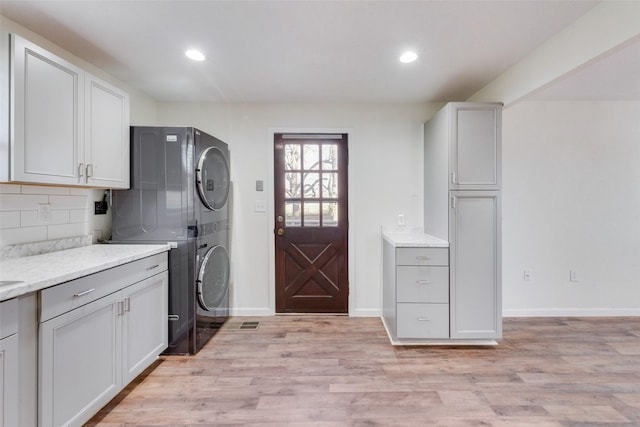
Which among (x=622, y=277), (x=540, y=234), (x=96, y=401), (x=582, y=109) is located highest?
(x=582, y=109)

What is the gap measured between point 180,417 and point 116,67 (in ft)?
8.58

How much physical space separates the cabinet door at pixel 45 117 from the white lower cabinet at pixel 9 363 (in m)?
0.76

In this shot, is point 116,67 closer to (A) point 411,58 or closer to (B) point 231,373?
(A) point 411,58

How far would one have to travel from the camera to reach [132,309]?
1847 mm

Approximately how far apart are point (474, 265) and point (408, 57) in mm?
1776

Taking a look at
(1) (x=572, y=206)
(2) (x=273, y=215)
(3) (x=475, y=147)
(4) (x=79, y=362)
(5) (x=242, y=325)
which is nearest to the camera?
(4) (x=79, y=362)

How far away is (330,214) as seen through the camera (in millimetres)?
3221

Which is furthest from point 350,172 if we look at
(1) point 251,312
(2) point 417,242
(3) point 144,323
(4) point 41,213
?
(4) point 41,213

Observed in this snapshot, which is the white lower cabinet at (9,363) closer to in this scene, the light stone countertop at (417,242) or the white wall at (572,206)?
the light stone countertop at (417,242)

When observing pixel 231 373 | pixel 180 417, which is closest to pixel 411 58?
pixel 231 373

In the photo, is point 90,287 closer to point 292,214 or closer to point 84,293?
point 84,293

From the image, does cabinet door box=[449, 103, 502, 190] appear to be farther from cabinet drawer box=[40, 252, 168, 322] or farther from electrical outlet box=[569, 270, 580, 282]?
cabinet drawer box=[40, 252, 168, 322]

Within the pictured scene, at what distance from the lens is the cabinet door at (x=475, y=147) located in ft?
7.94

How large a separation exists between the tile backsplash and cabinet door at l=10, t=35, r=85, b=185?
0.31 meters
